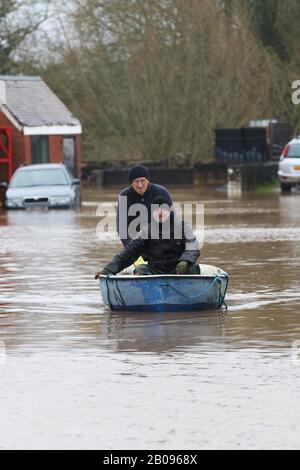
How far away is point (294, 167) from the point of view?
166 ft

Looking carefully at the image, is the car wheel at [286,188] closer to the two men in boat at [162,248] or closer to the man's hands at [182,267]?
the two men in boat at [162,248]

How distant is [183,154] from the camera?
211ft

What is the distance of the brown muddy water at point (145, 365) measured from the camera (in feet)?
33.8

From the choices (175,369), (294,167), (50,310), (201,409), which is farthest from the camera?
(294,167)

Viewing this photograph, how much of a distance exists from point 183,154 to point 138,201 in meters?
46.3

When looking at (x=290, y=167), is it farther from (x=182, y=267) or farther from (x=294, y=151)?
(x=182, y=267)

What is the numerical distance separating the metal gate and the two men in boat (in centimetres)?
3835

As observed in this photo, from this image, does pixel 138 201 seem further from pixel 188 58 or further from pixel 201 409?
pixel 188 58

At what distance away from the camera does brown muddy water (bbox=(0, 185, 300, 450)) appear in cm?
1029

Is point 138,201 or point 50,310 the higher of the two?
point 138,201

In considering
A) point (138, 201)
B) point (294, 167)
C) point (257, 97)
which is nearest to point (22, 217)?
point (294, 167)

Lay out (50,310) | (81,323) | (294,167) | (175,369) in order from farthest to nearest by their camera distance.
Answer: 1. (294,167)
2. (50,310)
3. (81,323)
4. (175,369)

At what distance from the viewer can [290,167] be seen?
50781 millimetres

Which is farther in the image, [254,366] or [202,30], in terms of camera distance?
[202,30]
